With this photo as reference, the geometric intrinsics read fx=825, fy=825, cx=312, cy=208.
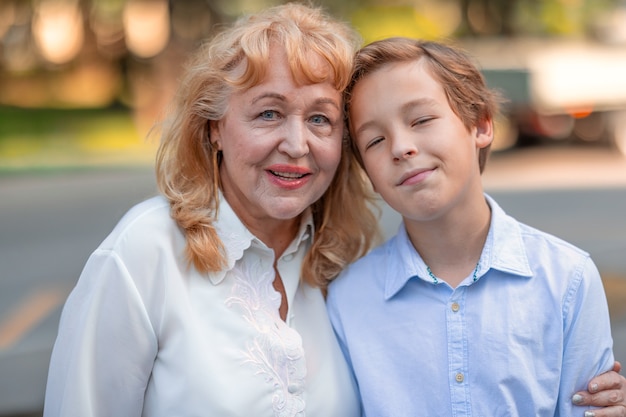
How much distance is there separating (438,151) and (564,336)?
65cm

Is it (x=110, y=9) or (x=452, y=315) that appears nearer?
(x=452, y=315)

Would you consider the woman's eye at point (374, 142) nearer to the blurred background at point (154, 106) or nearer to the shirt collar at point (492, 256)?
the shirt collar at point (492, 256)

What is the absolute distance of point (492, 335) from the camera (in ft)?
7.88

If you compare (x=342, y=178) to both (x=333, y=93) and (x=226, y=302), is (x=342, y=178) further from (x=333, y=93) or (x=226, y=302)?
(x=226, y=302)

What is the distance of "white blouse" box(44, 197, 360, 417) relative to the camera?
2.35 meters

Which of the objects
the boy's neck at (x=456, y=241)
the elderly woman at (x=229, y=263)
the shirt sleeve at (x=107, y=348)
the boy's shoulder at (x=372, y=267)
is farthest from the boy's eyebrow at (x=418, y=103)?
the shirt sleeve at (x=107, y=348)

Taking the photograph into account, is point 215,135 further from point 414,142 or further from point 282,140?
point 414,142

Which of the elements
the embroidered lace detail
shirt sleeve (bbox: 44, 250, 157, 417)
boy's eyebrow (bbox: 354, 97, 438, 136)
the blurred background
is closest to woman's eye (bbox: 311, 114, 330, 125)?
boy's eyebrow (bbox: 354, 97, 438, 136)

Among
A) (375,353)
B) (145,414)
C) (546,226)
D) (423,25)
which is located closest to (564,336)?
(375,353)

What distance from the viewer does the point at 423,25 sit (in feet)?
56.0

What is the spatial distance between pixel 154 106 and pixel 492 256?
12981mm

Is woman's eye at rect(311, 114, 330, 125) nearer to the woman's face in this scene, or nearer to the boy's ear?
the woman's face

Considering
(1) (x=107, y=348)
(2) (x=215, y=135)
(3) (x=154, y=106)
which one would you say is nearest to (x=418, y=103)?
(2) (x=215, y=135)

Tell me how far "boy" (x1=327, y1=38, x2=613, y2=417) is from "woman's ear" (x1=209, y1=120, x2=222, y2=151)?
424mm
